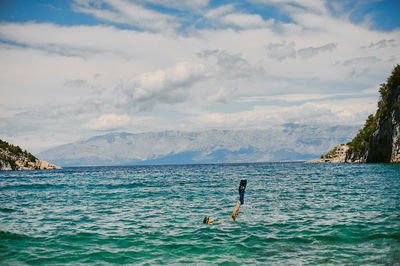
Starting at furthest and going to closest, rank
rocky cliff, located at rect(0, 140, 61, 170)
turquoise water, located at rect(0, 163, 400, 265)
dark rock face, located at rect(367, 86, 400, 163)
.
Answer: rocky cliff, located at rect(0, 140, 61, 170), dark rock face, located at rect(367, 86, 400, 163), turquoise water, located at rect(0, 163, 400, 265)

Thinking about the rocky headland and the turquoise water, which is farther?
A: the rocky headland

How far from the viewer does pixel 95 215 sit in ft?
86.4

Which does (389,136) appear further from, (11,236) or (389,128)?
(11,236)

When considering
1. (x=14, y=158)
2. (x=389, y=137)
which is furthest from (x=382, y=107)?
(x=14, y=158)

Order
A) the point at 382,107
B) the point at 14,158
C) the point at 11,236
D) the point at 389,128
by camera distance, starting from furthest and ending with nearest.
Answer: the point at 14,158 < the point at 382,107 < the point at 389,128 < the point at 11,236

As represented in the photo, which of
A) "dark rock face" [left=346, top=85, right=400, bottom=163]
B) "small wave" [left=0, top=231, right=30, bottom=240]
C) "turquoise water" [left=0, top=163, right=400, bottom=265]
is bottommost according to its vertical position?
"small wave" [left=0, top=231, right=30, bottom=240]

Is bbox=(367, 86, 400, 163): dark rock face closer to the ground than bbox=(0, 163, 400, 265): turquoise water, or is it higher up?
higher up

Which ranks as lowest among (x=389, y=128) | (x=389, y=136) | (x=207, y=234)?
(x=207, y=234)

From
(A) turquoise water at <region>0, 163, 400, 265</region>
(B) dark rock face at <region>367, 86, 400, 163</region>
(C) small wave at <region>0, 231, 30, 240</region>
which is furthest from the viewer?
(B) dark rock face at <region>367, 86, 400, 163</region>

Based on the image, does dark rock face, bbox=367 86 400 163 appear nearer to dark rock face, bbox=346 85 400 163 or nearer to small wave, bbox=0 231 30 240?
dark rock face, bbox=346 85 400 163

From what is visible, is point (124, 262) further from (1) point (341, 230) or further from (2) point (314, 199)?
(2) point (314, 199)

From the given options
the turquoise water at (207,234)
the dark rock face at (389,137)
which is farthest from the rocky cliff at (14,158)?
the dark rock face at (389,137)

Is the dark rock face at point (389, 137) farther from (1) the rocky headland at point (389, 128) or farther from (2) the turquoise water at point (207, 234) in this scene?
(2) the turquoise water at point (207, 234)

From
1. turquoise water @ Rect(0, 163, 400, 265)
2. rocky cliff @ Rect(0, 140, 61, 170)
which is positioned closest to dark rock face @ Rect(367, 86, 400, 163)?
turquoise water @ Rect(0, 163, 400, 265)
